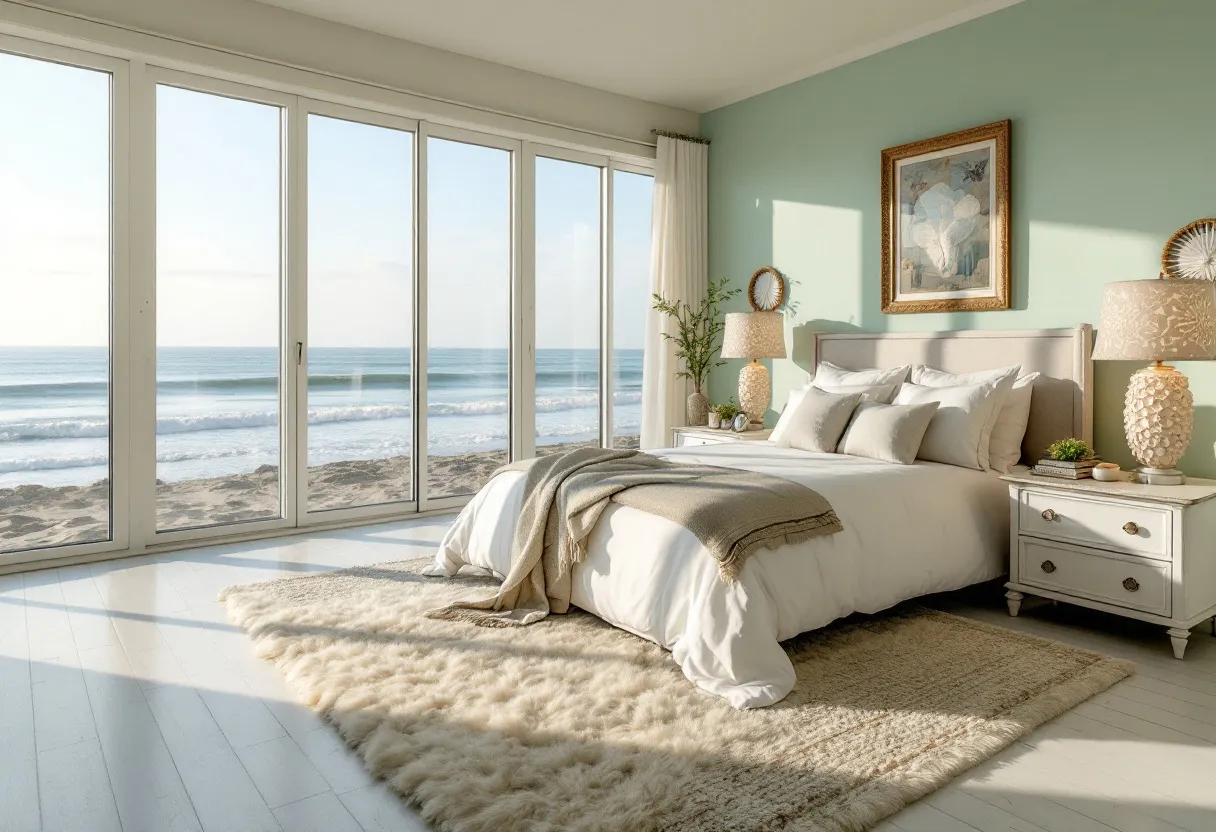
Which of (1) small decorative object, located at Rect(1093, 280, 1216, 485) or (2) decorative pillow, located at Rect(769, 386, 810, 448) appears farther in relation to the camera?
(2) decorative pillow, located at Rect(769, 386, 810, 448)

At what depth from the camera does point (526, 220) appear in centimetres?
546

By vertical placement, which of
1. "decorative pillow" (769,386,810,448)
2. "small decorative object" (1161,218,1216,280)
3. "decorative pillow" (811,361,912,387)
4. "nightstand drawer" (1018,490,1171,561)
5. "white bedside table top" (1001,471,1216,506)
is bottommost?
"nightstand drawer" (1018,490,1171,561)

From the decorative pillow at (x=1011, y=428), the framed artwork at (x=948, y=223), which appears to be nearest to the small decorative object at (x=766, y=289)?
the framed artwork at (x=948, y=223)

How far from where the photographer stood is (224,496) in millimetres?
4625

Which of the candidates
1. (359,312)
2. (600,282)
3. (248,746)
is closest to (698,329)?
(600,282)

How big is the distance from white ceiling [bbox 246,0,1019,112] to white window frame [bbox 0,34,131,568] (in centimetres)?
91

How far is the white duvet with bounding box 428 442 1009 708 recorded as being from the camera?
2486 mm

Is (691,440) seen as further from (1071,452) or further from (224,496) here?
(224,496)

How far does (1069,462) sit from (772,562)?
58.7 inches

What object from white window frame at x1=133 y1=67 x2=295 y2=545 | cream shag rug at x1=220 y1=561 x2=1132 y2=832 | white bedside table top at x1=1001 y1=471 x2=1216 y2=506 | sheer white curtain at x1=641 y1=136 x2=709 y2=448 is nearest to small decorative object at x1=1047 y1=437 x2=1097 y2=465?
white bedside table top at x1=1001 y1=471 x2=1216 y2=506

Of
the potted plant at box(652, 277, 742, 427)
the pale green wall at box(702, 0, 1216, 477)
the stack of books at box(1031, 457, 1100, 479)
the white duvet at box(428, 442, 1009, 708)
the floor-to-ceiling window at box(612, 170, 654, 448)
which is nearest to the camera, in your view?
the white duvet at box(428, 442, 1009, 708)

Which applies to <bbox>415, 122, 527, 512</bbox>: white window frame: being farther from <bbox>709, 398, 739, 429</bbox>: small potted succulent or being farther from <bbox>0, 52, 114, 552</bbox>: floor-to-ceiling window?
<bbox>0, 52, 114, 552</bbox>: floor-to-ceiling window

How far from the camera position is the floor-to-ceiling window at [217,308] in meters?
4.33

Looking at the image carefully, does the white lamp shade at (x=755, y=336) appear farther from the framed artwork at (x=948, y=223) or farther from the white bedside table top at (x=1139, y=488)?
the white bedside table top at (x=1139, y=488)
